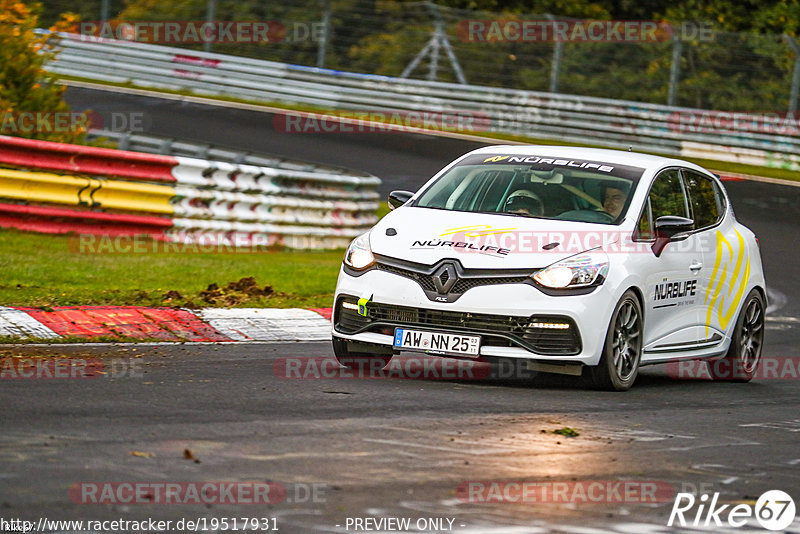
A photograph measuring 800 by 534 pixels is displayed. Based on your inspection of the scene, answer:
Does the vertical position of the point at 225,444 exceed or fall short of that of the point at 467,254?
it falls short

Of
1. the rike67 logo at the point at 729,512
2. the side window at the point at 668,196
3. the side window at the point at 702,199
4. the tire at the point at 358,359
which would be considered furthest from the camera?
the side window at the point at 702,199

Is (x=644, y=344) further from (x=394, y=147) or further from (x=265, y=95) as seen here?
(x=265, y=95)

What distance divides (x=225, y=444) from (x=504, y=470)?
1287 millimetres

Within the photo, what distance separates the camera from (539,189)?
31.1 ft

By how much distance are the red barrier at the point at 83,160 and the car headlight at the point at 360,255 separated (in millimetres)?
6430

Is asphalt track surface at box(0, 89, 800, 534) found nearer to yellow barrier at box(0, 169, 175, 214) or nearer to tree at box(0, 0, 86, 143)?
yellow barrier at box(0, 169, 175, 214)

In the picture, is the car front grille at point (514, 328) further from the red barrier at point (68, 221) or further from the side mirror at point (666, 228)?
the red barrier at point (68, 221)

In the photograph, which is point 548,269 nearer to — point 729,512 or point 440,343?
point 440,343

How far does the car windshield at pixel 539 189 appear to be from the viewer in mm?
9289

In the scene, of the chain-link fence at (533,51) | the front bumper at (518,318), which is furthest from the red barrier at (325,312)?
the chain-link fence at (533,51)

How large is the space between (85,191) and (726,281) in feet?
24.1

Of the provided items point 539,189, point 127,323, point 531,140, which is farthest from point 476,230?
point 531,140

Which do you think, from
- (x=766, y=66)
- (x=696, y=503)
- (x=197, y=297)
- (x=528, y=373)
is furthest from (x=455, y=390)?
(x=766, y=66)

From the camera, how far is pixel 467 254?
334 inches
